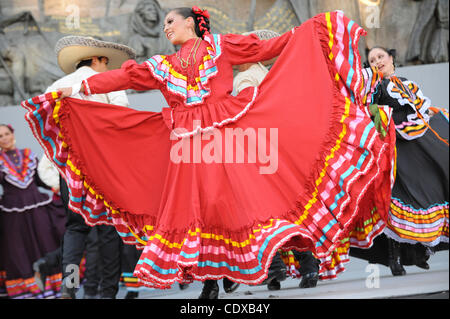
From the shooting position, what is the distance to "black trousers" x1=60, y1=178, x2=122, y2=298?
11.8 feet

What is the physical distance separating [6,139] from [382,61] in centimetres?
321

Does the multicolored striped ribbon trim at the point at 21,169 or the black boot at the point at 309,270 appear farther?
the multicolored striped ribbon trim at the point at 21,169

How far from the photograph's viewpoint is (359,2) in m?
5.44

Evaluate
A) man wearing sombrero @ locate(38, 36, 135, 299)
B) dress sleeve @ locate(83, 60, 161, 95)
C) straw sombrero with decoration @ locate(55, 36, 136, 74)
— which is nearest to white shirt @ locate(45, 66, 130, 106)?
man wearing sombrero @ locate(38, 36, 135, 299)

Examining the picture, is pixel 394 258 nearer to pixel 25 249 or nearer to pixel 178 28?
pixel 178 28

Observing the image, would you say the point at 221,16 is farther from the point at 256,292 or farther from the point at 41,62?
the point at 256,292

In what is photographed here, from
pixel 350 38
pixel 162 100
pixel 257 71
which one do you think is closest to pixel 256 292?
pixel 257 71

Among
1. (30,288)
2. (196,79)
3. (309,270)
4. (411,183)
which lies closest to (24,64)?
(30,288)

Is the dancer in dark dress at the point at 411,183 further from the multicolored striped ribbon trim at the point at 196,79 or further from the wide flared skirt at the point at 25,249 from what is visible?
the wide flared skirt at the point at 25,249

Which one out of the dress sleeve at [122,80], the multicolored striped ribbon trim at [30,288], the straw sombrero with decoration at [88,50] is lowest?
the multicolored striped ribbon trim at [30,288]

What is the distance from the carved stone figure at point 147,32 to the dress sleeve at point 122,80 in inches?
128

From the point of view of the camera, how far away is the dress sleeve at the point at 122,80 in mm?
3104

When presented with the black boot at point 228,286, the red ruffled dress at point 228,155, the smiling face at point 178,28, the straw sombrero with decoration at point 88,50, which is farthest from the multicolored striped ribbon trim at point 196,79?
the black boot at point 228,286

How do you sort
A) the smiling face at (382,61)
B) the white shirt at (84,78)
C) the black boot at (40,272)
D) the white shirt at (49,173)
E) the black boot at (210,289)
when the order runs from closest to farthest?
1. the black boot at (210,289)
2. the white shirt at (84,78)
3. the smiling face at (382,61)
4. the white shirt at (49,173)
5. the black boot at (40,272)
